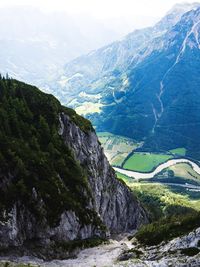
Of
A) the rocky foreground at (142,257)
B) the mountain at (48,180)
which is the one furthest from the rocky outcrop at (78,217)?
the rocky foreground at (142,257)

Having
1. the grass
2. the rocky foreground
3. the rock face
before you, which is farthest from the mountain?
the grass

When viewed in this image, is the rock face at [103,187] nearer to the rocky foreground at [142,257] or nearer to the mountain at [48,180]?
the mountain at [48,180]

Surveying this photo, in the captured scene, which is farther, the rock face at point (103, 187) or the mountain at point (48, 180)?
the rock face at point (103, 187)

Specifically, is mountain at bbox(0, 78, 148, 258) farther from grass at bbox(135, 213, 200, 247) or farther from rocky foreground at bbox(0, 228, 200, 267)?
grass at bbox(135, 213, 200, 247)

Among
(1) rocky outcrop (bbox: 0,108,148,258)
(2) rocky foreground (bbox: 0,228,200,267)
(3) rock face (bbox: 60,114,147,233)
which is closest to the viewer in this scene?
(2) rocky foreground (bbox: 0,228,200,267)

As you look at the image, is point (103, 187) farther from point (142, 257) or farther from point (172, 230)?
point (142, 257)

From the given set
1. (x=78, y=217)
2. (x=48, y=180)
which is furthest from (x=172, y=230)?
(x=48, y=180)

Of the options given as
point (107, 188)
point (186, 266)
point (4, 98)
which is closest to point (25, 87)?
point (4, 98)

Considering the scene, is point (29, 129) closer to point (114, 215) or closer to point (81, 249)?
point (81, 249)
